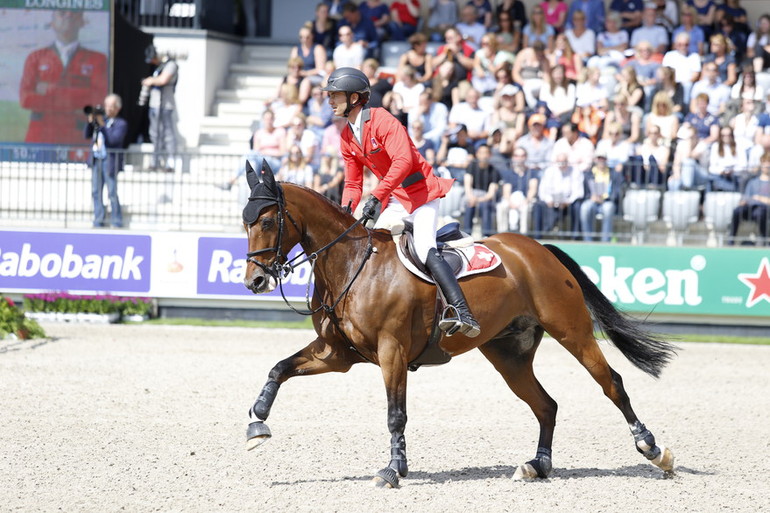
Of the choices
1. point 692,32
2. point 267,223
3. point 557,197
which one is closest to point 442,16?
point 692,32

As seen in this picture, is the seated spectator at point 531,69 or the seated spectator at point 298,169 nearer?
the seated spectator at point 298,169

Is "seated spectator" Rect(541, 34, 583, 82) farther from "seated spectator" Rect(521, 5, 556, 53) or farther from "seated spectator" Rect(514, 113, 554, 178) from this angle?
"seated spectator" Rect(514, 113, 554, 178)

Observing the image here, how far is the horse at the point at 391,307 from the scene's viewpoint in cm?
721

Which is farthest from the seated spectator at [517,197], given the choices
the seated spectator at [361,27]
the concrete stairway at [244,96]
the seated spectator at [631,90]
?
the concrete stairway at [244,96]

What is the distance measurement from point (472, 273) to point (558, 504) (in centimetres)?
171

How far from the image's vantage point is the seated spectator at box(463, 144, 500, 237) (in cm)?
1581

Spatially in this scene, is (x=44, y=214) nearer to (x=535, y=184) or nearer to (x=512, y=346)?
(x=535, y=184)

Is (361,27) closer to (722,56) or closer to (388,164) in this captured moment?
(722,56)

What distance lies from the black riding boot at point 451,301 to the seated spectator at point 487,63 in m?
11.4

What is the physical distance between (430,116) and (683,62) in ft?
14.0

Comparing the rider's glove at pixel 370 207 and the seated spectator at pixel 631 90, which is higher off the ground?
the seated spectator at pixel 631 90

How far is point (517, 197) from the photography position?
51.8 feet

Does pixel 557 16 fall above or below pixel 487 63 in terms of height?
above

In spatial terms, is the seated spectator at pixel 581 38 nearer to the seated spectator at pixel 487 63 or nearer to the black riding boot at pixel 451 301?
the seated spectator at pixel 487 63
